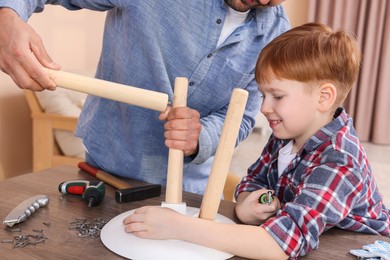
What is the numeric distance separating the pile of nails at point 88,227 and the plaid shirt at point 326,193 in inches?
13.1

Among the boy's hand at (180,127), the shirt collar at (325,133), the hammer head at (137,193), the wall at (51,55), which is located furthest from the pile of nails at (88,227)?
the wall at (51,55)

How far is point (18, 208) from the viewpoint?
99cm

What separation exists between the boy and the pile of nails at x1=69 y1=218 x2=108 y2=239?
0.07 metres

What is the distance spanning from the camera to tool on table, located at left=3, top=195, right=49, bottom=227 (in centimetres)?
95

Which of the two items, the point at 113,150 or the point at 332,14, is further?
the point at 332,14

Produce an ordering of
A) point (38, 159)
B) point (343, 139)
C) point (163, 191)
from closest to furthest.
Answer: point (343, 139) < point (163, 191) < point (38, 159)

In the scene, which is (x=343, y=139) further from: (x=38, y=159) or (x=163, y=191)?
(x=38, y=159)

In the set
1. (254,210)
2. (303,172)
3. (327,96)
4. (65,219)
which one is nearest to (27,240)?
(65,219)

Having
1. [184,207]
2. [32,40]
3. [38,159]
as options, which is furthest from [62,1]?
[38,159]

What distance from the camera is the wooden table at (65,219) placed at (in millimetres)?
849

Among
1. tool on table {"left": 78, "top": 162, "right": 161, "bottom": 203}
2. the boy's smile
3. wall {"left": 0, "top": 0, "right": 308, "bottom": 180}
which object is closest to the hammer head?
tool on table {"left": 78, "top": 162, "right": 161, "bottom": 203}

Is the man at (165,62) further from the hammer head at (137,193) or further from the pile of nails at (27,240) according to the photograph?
the pile of nails at (27,240)

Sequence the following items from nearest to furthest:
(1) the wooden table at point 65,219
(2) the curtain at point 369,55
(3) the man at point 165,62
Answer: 1. (1) the wooden table at point 65,219
2. (3) the man at point 165,62
3. (2) the curtain at point 369,55

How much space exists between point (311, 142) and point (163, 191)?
0.41 m
